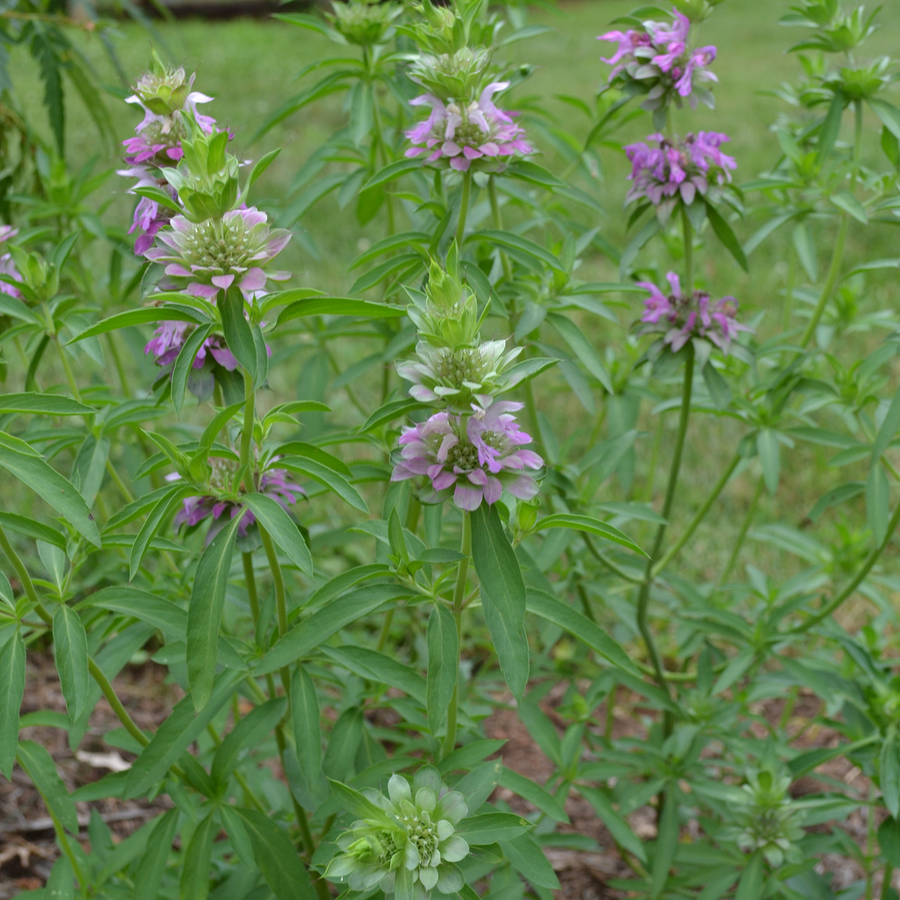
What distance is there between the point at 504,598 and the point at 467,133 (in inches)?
34.2

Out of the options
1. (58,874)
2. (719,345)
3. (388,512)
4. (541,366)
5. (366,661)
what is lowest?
(58,874)

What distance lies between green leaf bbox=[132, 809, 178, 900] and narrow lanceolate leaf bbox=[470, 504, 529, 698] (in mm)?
759

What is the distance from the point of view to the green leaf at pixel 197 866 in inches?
60.4

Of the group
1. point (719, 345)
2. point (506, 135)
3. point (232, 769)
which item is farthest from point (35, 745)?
point (719, 345)

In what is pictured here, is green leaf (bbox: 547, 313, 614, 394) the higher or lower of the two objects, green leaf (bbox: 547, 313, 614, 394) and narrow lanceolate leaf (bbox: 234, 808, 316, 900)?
the higher

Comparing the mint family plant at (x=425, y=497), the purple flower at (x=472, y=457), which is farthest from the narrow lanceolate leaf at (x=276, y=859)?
the purple flower at (x=472, y=457)

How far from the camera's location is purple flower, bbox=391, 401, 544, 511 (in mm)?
1205

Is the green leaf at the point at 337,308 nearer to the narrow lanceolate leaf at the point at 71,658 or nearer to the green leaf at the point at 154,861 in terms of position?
the narrow lanceolate leaf at the point at 71,658

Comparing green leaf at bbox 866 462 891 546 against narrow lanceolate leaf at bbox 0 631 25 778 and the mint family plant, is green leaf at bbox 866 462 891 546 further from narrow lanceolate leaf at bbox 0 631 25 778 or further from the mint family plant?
narrow lanceolate leaf at bbox 0 631 25 778

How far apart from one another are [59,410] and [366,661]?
2.04 feet

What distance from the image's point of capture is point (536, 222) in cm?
221

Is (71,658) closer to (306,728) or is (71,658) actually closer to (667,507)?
(306,728)


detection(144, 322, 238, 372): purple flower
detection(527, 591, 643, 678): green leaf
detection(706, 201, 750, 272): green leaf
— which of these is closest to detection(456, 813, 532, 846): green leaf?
detection(527, 591, 643, 678): green leaf

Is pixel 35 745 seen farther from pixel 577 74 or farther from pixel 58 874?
pixel 577 74
